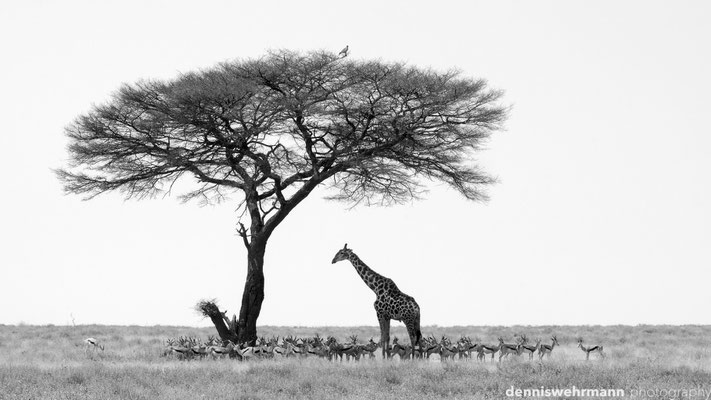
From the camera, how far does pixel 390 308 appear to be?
21406 mm

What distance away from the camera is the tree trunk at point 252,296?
76.7 feet

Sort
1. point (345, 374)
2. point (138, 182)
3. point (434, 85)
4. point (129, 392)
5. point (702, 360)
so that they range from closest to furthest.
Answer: point (129, 392) < point (345, 374) < point (702, 360) < point (434, 85) < point (138, 182)

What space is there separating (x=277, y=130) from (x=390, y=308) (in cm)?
600

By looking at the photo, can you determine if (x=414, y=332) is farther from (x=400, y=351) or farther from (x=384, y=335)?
(x=384, y=335)

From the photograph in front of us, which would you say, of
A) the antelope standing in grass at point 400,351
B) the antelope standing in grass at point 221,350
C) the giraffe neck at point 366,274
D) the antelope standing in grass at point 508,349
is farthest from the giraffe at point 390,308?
the antelope standing in grass at point 221,350

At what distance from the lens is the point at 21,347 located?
2641 cm

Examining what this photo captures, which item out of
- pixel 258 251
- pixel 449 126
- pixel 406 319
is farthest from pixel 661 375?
pixel 258 251

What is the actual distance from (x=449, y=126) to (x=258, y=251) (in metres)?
6.30

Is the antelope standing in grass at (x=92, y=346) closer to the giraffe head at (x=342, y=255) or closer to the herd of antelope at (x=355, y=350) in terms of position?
the herd of antelope at (x=355, y=350)

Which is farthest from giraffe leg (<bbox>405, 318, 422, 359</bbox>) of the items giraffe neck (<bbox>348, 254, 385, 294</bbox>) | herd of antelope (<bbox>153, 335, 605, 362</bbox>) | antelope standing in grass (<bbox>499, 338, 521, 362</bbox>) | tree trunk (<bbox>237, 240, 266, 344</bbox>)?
tree trunk (<bbox>237, 240, 266, 344</bbox>)

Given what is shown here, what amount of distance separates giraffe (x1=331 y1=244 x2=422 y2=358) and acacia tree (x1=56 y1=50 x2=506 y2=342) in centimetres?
323

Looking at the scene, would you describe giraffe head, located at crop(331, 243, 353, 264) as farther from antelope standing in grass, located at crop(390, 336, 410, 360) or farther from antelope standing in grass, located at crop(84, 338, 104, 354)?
antelope standing in grass, located at crop(84, 338, 104, 354)

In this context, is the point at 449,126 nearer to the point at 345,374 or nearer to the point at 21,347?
the point at 345,374

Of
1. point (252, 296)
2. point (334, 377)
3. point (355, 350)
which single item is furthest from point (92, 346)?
point (334, 377)
